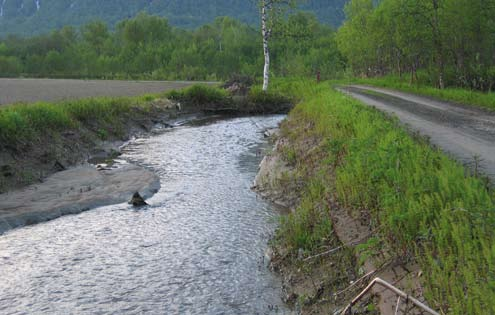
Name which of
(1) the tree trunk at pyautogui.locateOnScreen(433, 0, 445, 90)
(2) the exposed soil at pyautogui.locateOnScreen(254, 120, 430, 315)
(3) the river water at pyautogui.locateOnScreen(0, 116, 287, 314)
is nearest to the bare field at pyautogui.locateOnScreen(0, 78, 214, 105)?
(3) the river water at pyautogui.locateOnScreen(0, 116, 287, 314)

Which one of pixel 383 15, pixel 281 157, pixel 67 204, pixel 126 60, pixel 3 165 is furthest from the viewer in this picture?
pixel 126 60

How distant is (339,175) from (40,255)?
5771mm

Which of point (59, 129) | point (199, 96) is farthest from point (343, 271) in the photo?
point (199, 96)

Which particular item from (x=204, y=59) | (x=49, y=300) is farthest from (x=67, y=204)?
(x=204, y=59)

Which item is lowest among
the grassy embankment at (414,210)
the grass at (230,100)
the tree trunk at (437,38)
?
the grass at (230,100)

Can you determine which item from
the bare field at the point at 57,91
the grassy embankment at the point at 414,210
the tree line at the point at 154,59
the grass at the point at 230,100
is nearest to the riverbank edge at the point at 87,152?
the grass at the point at 230,100

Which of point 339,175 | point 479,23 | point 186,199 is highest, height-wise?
point 479,23

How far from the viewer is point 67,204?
1230 cm

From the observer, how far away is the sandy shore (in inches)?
453

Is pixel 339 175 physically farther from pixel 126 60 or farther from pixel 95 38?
pixel 95 38

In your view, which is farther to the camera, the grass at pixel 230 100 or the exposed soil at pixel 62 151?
the grass at pixel 230 100

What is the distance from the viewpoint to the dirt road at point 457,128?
34.2 ft

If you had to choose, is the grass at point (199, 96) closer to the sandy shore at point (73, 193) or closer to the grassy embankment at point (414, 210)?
the sandy shore at point (73, 193)

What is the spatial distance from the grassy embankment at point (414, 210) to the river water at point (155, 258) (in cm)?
119
